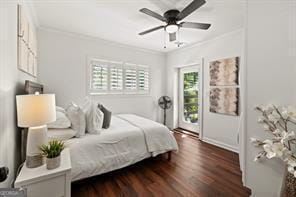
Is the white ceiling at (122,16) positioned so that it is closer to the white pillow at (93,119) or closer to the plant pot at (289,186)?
the white pillow at (93,119)

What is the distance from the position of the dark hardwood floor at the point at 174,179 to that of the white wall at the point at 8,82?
0.95 metres

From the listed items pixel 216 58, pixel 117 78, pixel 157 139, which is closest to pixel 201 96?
pixel 216 58

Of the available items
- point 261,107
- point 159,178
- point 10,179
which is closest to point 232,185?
point 159,178

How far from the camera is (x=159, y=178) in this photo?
2.13 meters

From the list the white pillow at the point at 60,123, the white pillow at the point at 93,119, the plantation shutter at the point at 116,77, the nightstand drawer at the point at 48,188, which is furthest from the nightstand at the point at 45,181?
the plantation shutter at the point at 116,77

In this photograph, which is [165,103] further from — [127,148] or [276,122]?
[276,122]

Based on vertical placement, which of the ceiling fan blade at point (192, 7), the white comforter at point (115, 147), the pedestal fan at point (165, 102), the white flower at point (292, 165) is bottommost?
the white comforter at point (115, 147)

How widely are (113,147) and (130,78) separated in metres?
2.54

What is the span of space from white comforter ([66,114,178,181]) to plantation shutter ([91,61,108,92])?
1.65 m

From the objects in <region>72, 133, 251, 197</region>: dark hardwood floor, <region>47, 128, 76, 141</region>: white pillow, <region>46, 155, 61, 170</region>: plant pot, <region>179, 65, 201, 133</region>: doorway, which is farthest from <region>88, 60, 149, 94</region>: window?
<region>46, 155, 61, 170</region>: plant pot

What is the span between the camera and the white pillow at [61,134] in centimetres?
178

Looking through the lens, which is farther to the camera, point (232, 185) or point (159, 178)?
point (159, 178)

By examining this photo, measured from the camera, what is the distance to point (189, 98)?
4.49 m

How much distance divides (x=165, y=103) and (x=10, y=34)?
3.97m
